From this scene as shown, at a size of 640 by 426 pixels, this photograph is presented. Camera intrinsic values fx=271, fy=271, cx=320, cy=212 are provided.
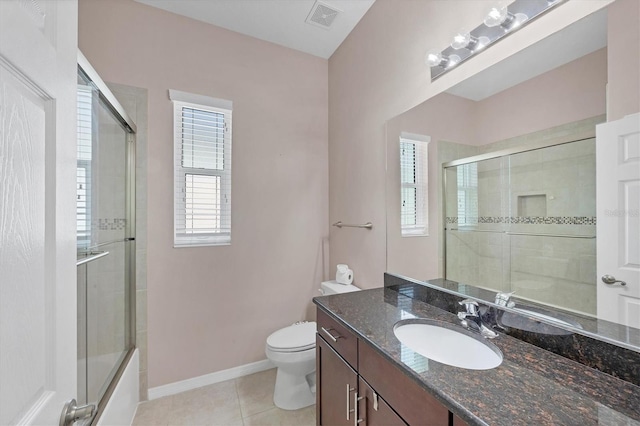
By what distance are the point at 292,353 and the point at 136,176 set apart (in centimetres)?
163

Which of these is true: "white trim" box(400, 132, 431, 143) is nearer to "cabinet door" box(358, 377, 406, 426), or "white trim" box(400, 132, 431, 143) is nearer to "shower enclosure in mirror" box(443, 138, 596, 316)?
"shower enclosure in mirror" box(443, 138, 596, 316)

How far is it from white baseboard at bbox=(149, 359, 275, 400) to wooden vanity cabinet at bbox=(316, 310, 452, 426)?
1051 mm

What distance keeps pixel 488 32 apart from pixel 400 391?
57.0 inches

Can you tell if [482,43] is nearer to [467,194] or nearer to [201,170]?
[467,194]

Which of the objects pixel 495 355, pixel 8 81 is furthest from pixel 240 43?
pixel 495 355

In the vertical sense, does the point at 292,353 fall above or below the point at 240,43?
below

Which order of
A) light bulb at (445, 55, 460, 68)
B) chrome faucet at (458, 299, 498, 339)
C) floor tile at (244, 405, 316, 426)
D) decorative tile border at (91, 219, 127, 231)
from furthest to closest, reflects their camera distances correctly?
floor tile at (244, 405, 316, 426)
decorative tile border at (91, 219, 127, 231)
light bulb at (445, 55, 460, 68)
chrome faucet at (458, 299, 498, 339)

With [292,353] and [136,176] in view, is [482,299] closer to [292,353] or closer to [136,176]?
[292,353]

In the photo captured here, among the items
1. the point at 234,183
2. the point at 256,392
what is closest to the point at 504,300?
the point at 256,392

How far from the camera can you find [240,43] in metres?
2.28

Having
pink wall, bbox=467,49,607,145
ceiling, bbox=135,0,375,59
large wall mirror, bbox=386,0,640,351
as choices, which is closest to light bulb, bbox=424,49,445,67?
large wall mirror, bbox=386,0,640,351

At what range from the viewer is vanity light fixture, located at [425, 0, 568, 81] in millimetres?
1020

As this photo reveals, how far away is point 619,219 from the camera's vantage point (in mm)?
779

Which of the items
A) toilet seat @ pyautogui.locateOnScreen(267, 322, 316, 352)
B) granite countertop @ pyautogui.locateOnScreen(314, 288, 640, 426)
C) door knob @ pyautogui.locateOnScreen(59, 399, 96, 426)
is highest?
door knob @ pyautogui.locateOnScreen(59, 399, 96, 426)
